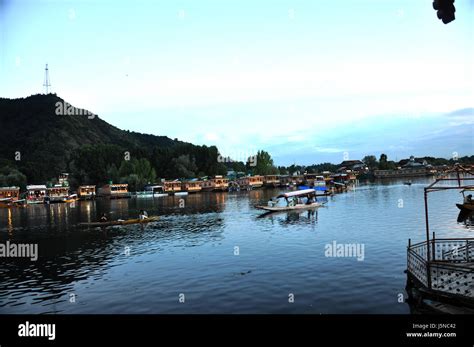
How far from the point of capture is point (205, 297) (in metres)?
24.8

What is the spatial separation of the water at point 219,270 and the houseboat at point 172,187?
130661 mm

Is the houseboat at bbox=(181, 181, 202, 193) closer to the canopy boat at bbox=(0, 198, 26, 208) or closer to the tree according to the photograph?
the canopy boat at bbox=(0, 198, 26, 208)

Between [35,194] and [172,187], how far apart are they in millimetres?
60200

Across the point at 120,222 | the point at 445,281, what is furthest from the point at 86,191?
the point at 445,281

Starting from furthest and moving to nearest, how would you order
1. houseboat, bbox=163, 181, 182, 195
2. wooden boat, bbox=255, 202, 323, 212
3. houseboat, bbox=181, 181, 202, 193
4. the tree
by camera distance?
houseboat, bbox=181, 181, 202, 193
houseboat, bbox=163, 181, 182, 195
the tree
wooden boat, bbox=255, 202, 323, 212

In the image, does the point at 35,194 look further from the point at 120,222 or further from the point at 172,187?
the point at 120,222

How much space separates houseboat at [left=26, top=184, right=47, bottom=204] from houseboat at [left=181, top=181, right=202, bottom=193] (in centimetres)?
6300

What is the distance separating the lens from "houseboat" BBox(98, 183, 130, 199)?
174012 mm

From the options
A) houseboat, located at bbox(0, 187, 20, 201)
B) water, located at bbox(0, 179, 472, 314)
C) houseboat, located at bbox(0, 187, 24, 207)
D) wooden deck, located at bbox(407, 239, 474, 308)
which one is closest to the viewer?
wooden deck, located at bbox(407, 239, 474, 308)

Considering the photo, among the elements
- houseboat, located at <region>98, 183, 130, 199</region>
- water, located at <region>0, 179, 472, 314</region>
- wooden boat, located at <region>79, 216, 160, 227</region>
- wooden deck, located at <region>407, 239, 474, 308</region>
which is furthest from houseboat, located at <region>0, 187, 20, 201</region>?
wooden deck, located at <region>407, 239, 474, 308</region>

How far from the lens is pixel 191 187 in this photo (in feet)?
635

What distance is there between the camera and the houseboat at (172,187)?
190m
